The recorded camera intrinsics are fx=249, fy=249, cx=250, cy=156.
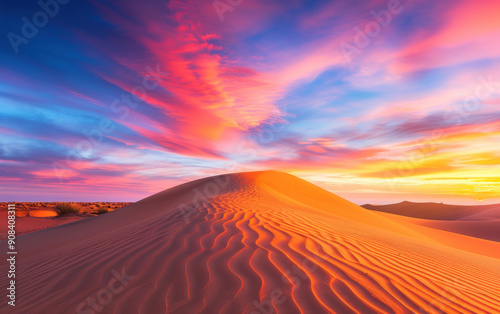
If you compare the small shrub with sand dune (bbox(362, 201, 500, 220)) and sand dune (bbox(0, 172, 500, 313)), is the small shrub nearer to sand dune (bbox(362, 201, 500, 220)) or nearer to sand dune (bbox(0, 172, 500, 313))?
sand dune (bbox(0, 172, 500, 313))

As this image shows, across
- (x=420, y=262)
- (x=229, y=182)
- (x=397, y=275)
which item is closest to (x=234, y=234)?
(x=397, y=275)

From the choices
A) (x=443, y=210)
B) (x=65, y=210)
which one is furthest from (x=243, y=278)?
(x=443, y=210)

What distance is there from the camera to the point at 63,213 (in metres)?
19.9

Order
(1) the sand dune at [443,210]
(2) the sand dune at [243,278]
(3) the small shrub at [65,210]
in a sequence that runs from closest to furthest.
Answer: (2) the sand dune at [243,278]
(3) the small shrub at [65,210]
(1) the sand dune at [443,210]

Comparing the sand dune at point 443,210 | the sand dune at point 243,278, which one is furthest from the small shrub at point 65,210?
the sand dune at point 443,210

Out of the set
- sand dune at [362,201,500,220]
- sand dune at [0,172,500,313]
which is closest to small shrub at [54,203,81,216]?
sand dune at [0,172,500,313]

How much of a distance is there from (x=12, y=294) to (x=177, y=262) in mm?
2480

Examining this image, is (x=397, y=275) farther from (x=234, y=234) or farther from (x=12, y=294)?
(x=12, y=294)

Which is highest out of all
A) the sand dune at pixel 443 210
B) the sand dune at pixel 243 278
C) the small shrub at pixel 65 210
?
the sand dune at pixel 443 210

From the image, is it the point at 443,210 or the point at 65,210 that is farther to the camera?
the point at 443,210

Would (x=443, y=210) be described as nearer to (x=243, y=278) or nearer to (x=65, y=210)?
(x=243, y=278)

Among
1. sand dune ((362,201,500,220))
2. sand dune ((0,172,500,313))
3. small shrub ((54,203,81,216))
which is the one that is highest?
sand dune ((362,201,500,220))

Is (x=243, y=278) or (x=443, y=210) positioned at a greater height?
(x=443, y=210)

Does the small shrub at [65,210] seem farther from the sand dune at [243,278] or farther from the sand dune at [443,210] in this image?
the sand dune at [443,210]
